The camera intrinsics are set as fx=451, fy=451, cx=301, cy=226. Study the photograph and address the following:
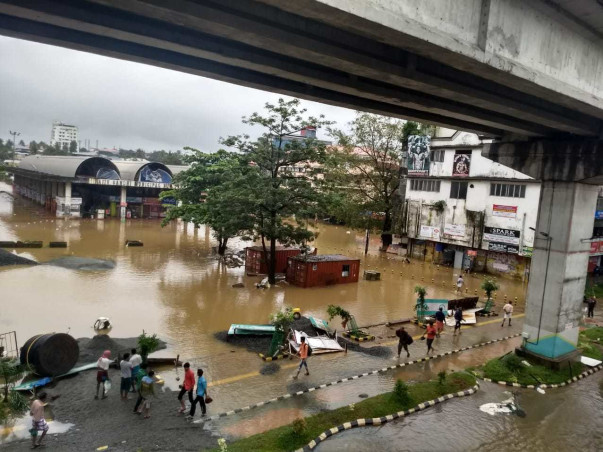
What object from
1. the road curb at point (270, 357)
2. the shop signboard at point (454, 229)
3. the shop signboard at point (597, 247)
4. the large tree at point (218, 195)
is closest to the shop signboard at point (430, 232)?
the shop signboard at point (454, 229)

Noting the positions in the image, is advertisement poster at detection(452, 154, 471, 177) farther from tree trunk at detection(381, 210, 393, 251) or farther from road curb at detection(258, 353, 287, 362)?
road curb at detection(258, 353, 287, 362)

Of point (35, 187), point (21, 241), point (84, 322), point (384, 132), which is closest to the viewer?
point (84, 322)

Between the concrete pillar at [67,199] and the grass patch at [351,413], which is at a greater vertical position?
the concrete pillar at [67,199]

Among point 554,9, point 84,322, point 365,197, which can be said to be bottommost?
point 84,322

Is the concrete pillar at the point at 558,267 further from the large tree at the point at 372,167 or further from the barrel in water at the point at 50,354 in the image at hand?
the large tree at the point at 372,167

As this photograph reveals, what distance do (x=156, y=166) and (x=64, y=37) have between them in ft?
166

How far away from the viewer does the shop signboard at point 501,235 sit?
34.4 metres

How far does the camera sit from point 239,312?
2211 centimetres

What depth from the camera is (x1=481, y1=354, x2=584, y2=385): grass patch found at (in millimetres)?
14742

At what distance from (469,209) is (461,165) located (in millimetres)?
3792

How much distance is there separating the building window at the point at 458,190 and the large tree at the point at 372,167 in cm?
846

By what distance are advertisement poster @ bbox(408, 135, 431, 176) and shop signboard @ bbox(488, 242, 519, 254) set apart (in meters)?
8.83

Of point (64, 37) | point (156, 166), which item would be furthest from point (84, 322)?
point (156, 166)

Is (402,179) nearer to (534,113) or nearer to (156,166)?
(156,166)
